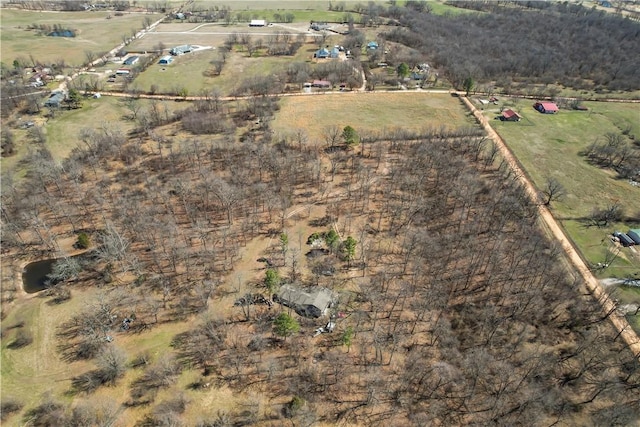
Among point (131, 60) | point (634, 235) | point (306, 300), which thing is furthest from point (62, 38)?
point (634, 235)

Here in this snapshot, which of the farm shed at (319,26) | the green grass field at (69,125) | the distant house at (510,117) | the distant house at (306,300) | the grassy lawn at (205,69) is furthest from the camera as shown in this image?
the farm shed at (319,26)

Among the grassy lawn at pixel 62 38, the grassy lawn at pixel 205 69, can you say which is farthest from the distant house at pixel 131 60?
the grassy lawn at pixel 62 38

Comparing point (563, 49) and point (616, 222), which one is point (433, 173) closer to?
point (616, 222)

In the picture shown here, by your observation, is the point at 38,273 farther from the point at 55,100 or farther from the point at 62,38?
the point at 62,38

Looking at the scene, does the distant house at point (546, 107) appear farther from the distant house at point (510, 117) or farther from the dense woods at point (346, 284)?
the dense woods at point (346, 284)

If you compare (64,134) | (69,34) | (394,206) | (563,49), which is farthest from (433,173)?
(69,34)
